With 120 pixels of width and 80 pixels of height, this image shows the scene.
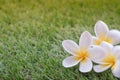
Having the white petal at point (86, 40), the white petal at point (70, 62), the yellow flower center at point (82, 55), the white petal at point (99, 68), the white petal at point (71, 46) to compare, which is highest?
the white petal at point (86, 40)

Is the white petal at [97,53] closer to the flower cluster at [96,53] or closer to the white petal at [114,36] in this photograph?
the flower cluster at [96,53]

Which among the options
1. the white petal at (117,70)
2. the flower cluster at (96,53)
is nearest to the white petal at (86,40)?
the flower cluster at (96,53)

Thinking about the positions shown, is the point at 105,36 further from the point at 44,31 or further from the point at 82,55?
the point at 44,31

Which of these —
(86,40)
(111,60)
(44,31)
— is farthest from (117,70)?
(44,31)

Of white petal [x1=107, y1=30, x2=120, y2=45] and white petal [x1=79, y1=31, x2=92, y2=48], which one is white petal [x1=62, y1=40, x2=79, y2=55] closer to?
white petal [x1=79, y1=31, x2=92, y2=48]

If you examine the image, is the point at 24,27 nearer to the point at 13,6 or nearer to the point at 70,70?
the point at 13,6

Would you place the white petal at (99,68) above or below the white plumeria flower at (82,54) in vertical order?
below

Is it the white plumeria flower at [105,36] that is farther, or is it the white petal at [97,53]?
the white plumeria flower at [105,36]
